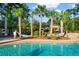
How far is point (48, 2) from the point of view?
4836mm

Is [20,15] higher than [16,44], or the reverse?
[20,15]

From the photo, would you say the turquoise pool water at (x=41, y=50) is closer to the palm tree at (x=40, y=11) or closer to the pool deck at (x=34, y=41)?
the pool deck at (x=34, y=41)

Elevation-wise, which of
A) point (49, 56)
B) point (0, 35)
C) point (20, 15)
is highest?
point (20, 15)

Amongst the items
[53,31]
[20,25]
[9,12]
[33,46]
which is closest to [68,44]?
[53,31]

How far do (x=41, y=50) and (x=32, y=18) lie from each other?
2.24ft

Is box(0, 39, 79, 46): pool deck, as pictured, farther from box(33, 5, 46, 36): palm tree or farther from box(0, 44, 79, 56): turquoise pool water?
box(33, 5, 46, 36): palm tree

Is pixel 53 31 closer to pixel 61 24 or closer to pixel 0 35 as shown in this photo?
pixel 61 24

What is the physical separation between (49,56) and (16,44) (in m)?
0.73

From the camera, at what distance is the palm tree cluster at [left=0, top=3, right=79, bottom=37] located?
4.91m

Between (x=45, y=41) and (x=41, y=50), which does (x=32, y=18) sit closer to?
(x=45, y=41)

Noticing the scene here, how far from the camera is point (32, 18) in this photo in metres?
4.99

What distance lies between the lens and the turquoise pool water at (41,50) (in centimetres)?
486

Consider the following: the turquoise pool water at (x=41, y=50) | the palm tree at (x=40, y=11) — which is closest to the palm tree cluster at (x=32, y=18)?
the palm tree at (x=40, y=11)

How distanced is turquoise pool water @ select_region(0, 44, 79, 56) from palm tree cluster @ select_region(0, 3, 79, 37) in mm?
275
